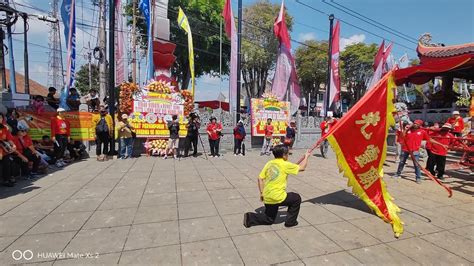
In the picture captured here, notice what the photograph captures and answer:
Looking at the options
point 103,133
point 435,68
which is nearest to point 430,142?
point 435,68

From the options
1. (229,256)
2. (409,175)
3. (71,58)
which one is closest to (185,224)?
(229,256)

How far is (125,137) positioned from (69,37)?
397cm

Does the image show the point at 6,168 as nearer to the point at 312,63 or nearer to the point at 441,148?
the point at 441,148

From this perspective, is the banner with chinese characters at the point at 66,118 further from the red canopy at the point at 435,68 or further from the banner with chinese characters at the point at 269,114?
the red canopy at the point at 435,68

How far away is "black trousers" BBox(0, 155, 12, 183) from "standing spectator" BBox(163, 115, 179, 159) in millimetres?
4730

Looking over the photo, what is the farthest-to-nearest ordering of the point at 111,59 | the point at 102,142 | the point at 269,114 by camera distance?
the point at 269,114
the point at 111,59
the point at 102,142

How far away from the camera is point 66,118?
9.24 metres

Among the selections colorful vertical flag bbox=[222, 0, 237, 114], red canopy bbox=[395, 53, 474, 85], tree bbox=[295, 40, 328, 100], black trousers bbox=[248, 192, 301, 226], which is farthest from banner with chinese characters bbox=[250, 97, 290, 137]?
tree bbox=[295, 40, 328, 100]

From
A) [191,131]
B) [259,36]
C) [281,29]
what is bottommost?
[191,131]

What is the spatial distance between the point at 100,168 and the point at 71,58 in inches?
165

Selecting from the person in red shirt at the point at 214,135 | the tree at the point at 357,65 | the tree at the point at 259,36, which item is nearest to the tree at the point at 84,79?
the tree at the point at 259,36

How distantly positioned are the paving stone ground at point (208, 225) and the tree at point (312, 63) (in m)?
26.7

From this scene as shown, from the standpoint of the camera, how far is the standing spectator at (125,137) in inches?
376

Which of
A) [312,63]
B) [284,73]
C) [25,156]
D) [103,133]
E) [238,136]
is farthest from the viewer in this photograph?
[312,63]
